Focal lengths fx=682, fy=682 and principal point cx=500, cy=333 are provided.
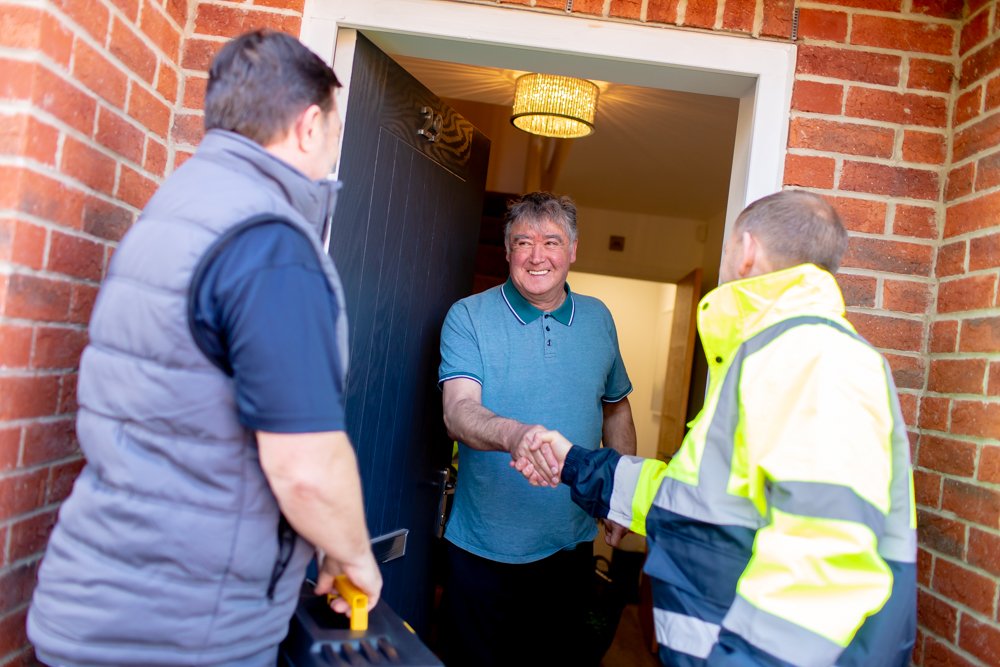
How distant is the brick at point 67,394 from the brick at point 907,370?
1935mm

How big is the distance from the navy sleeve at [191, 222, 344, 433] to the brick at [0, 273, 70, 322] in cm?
49

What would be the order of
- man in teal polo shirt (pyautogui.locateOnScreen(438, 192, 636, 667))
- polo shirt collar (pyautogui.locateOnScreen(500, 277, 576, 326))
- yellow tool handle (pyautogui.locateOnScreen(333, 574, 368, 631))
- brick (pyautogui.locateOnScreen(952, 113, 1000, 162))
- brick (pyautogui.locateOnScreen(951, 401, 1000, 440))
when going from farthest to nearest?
1. polo shirt collar (pyautogui.locateOnScreen(500, 277, 576, 326))
2. man in teal polo shirt (pyautogui.locateOnScreen(438, 192, 636, 667))
3. brick (pyautogui.locateOnScreen(952, 113, 1000, 162))
4. brick (pyautogui.locateOnScreen(951, 401, 1000, 440))
5. yellow tool handle (pyautogui.locateOnScreen(333, 574, 368, 631))

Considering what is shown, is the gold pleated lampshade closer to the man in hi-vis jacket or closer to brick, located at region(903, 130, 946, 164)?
brick, located at region(903, 130, 946, 164)

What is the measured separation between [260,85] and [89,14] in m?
0.57

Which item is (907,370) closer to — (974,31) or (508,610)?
(974,31)

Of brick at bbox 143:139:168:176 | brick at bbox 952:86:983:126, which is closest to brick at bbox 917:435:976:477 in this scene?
brick at bbox 952:86:983:126

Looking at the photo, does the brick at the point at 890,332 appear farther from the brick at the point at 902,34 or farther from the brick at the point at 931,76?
the brick at the point at 902,34

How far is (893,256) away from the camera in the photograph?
180 centimetres

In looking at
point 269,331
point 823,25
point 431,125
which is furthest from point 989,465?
point 431,125

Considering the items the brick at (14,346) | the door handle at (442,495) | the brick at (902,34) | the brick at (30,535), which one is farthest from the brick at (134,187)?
the brick at (902,34)

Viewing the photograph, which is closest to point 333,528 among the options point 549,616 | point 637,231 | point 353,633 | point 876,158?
point 353,633

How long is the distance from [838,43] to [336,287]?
157cm

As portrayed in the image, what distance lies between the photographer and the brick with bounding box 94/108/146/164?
1438mm

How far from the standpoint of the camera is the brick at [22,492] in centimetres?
123
